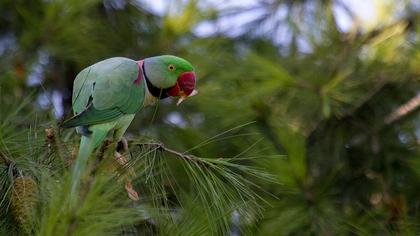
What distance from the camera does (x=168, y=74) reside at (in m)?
2.12

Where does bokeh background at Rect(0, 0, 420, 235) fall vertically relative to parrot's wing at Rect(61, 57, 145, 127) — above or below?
below

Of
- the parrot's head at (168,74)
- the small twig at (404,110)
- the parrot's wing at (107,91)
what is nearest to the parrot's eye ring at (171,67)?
the parrot's head at (168,74)

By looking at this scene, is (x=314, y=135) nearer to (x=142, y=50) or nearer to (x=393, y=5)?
(x=393, y=5)

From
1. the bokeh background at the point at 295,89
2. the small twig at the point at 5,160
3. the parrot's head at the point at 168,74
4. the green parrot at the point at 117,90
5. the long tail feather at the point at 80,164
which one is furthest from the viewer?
the bokeh background at the point at 295,89

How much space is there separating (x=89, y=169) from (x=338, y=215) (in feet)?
4.27

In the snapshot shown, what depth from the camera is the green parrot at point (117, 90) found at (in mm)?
1917

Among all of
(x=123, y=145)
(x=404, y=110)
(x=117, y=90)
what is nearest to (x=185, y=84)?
(x=117, y=90)

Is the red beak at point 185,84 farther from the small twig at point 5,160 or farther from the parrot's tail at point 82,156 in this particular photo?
the small twig at point 5,160

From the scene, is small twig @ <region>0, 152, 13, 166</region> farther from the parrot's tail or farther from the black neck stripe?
the black neck stripe

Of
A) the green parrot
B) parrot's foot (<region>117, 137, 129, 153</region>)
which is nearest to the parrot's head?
the green parrot

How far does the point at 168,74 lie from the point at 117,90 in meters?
0.17

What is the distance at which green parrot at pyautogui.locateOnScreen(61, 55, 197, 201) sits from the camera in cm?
192

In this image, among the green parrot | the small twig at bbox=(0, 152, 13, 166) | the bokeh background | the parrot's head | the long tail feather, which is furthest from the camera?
the bokeh background

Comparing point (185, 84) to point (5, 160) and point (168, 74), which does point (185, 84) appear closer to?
point (168, 74)
